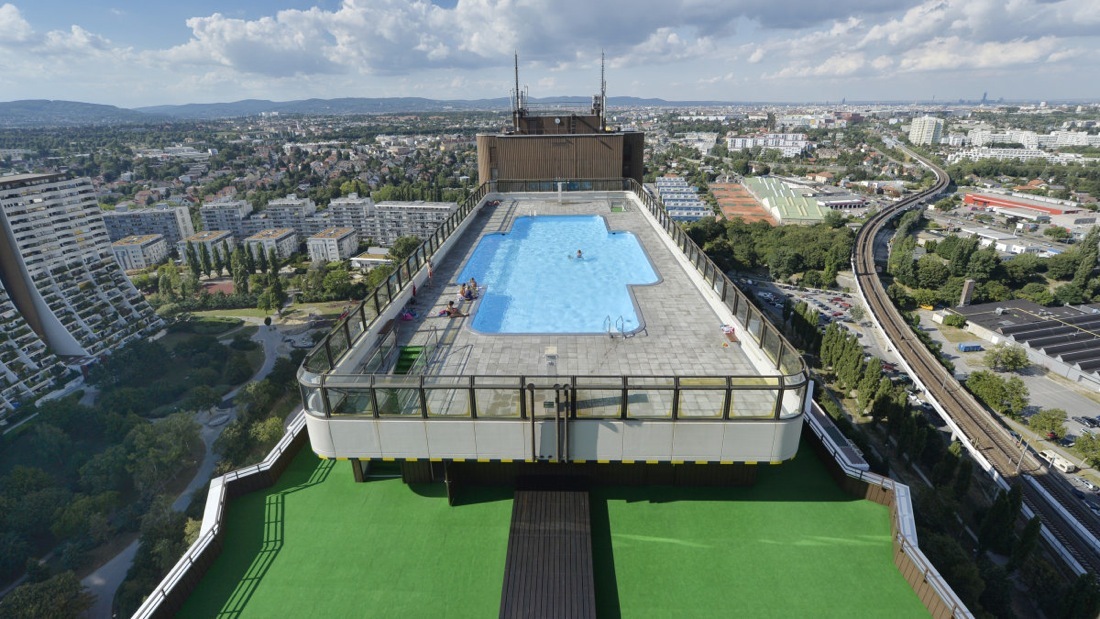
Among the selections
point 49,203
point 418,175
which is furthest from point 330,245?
point 418,175

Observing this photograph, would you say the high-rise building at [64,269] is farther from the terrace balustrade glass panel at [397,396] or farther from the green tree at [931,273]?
the green tree at [931,273]

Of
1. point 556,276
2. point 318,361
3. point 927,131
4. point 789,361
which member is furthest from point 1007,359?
point 927,131

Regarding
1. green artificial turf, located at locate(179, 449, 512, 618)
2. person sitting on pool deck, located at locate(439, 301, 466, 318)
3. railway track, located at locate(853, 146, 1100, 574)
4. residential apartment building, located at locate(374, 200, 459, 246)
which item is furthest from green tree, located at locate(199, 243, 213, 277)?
railway track, located at locate(853, 146, 1100, 574)

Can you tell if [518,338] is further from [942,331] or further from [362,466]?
[942,331]

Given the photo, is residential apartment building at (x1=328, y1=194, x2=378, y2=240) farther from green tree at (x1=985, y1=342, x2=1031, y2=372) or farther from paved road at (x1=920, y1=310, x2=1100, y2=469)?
green tree at (x1=985, y1=342, x2=1031, y2=372)

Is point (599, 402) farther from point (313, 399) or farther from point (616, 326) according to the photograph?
point (313, 399)

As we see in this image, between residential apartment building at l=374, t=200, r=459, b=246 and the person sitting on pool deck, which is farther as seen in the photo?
residential apartment building at l=374, t=200, r=459, b=246
